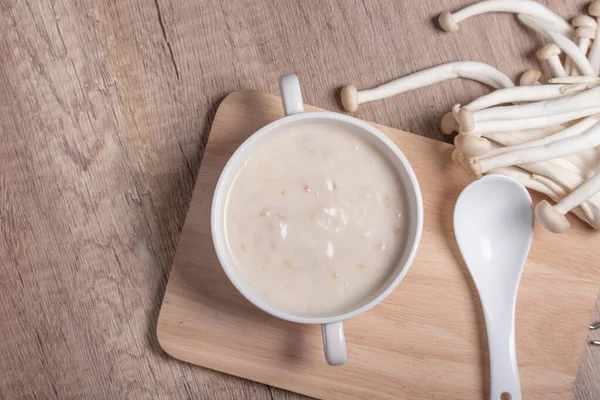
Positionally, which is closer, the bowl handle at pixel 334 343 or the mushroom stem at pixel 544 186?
the bowl handle at pixel 334 343

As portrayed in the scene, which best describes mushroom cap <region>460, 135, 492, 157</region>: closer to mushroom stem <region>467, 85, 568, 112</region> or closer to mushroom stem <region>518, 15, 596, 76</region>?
mushroom stem <region>467, 85, 568, 112</region>

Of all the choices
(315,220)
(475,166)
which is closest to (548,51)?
(475,166)

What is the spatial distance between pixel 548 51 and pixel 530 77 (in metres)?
0.05

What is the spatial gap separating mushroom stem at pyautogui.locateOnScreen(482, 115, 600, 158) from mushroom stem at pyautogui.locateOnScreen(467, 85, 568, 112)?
0.17 ft

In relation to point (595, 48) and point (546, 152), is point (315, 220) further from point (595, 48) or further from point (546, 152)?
point (595, 48)

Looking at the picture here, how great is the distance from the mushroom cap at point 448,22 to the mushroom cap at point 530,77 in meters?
0.13

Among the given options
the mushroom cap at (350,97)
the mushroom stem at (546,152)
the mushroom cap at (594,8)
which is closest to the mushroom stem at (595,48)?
the mushroom cap at (594,8)

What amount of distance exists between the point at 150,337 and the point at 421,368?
0.41 meters

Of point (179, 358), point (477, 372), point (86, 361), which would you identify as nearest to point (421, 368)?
point (477, 372)

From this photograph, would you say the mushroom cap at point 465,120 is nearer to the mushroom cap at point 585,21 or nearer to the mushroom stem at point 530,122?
the mushroom stem at point 530,122

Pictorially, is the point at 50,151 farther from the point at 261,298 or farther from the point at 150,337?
the point at 261,298

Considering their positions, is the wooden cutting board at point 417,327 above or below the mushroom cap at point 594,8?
below

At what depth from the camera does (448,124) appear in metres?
0.89

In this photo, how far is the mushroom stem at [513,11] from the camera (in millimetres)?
931
